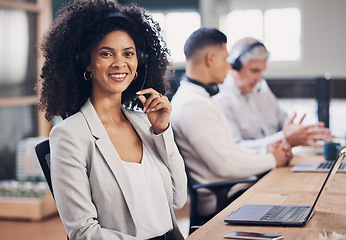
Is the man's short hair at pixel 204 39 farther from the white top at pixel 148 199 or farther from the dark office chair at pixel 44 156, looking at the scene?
the dark office chair at pixel 44 156

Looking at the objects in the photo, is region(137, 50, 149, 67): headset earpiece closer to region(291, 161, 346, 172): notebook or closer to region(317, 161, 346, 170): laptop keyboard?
region(291, 161, 346, 172): notebook

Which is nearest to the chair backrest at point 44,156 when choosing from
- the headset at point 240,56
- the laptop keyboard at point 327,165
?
the laptop keyboard at point 327,165

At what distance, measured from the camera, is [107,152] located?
1.79 metres

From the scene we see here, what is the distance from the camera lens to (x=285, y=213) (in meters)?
1.83

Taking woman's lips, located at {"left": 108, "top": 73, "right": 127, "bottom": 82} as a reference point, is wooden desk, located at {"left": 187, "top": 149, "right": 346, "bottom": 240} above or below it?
below

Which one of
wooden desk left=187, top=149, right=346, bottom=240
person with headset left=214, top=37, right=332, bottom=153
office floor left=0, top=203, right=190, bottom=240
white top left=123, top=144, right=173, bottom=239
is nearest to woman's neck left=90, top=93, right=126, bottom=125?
white top left=123, top=144, right=173, bottom=239

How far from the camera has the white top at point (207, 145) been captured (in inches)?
111

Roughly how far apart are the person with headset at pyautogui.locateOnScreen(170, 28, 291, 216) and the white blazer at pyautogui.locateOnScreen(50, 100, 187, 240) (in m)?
1.04

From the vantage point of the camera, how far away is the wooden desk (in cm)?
164

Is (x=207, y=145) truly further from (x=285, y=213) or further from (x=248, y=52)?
(x=248, y=52)

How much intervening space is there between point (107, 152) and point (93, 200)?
16 cm

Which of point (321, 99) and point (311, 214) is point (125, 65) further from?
point (321, 99)

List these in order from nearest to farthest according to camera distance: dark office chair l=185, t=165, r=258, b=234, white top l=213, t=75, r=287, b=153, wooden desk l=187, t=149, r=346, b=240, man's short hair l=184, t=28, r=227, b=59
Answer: wooden desk l=187, t=149, r=346, b=240, dark office chair l=185, t=165, r=258, b=234, man's short hair l=184, t=28, r=227, b=59, white top l=213, t=75, r=287, b=153

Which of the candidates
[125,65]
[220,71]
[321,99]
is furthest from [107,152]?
[321,99]
